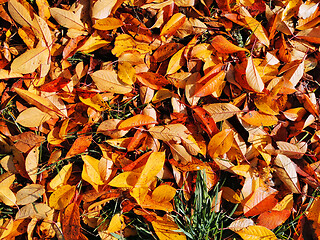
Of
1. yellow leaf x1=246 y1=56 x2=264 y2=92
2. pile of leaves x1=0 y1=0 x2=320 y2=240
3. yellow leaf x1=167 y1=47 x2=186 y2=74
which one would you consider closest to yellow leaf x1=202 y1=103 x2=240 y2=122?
pile of leaves x1=0 y1=0 x2=320 y2=240

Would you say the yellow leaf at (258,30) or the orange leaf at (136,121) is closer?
the orange leaf at (136,121)

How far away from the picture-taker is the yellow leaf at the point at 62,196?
1.38 metres

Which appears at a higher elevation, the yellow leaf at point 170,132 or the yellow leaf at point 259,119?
the yellow leaf at point 259,119

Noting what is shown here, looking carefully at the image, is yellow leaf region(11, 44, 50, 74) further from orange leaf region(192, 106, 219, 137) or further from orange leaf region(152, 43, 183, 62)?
orange leaf region(192, 106, 219, 137)

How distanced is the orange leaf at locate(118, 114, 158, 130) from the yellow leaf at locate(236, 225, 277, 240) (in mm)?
672

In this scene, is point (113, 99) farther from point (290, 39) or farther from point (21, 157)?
point (290, 39)

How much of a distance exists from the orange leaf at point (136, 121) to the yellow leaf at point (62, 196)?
0.37 m

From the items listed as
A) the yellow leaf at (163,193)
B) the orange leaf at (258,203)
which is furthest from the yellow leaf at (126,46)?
the orange leaf at (258,203)

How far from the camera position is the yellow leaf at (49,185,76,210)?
1.38m

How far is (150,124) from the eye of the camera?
141 centimetres

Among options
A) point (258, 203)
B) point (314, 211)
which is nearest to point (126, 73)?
point (258, 203)

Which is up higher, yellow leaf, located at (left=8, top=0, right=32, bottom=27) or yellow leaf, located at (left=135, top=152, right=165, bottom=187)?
yellow leaf, located at (left=8, top=0, right=32, bottom=27)

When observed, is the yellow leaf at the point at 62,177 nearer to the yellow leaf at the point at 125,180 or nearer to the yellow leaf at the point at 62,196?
the yellow leaf at the point at 62,196

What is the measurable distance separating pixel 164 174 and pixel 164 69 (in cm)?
52
